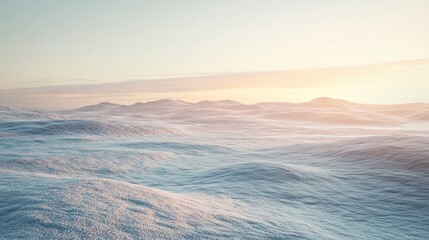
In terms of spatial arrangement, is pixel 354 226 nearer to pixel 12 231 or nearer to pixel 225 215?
pixel 225 215

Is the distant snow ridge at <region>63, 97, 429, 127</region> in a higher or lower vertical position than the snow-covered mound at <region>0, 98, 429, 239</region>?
lower

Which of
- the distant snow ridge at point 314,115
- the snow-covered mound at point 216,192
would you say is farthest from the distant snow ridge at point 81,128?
the distant snow ridge at point 314,115

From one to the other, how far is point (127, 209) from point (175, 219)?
133cm

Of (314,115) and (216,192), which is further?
(314,115)

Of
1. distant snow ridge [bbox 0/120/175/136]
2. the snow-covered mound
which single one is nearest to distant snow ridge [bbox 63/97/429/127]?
distant snow ridge [bbox 0/120/175/136]

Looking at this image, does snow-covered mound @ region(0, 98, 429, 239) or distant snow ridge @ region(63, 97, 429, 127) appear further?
distant snow ridge @ region(63, 97, 429, 127)

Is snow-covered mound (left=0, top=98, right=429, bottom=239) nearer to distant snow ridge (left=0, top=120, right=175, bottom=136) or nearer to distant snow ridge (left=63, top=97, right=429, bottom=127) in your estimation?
distant snow ridge (left=0, top=120, right=175, bottom=136)


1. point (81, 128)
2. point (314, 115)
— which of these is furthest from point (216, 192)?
point (314, 115)

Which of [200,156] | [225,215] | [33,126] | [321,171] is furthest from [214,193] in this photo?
[33,126]

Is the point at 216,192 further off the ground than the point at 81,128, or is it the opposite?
the point at 216,192

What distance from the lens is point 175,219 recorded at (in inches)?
360

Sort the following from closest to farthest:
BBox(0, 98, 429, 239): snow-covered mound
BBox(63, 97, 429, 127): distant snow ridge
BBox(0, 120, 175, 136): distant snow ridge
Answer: BBox(0, 98, 429, 239): snow-covered mound → BBox(0, 120, 175, 136): distant snow ridge → BBox(63, 97, 429, 127): distant snow ridge

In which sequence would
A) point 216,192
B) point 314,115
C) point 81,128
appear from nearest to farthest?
point 216,192, point 81,128, point 314,115

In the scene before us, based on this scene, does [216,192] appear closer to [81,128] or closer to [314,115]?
[81,128]
